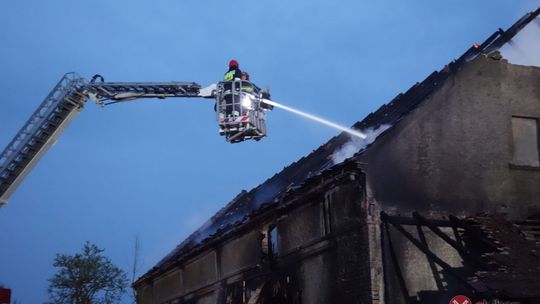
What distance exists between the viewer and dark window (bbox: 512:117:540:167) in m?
13.8

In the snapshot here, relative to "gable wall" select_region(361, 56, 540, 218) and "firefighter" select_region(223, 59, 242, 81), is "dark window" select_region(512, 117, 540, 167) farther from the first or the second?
"firefighter" select_region(223, 59, 242, 81)

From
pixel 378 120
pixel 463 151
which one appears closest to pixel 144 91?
pixel 378 120

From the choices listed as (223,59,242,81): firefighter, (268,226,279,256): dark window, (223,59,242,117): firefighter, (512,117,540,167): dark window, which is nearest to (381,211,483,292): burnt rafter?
(512,117,540,167): dark window

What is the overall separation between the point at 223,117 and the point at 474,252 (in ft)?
20.1

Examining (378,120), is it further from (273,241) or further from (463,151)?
(273,241)

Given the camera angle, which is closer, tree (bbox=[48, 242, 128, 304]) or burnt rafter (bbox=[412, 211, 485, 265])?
burnt rafter (bbox=[412, 211, 485, 265])

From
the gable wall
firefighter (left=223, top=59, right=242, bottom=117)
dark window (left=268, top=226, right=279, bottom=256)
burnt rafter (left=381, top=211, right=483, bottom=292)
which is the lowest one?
burnt rafter (left=381, top=211, right=483, bottom=292)

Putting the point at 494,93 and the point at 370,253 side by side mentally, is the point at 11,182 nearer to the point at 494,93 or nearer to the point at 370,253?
the point at 370,253

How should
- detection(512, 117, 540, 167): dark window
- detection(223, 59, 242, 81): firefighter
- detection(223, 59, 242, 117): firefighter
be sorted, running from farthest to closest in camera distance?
detection(223, 59, 242, 81): firefighter → detection(223, 59, 242, 117): firefighter → detection(512, 117, 540, 167): dark window

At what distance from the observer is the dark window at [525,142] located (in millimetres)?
13820

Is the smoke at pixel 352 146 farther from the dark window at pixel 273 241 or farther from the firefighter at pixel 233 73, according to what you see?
the firefighter at pixel 233 73

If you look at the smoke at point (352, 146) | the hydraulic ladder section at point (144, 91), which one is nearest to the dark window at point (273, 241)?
the smoke at point (352, 146)

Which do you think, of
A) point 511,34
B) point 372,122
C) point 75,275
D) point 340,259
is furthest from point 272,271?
point 75,275

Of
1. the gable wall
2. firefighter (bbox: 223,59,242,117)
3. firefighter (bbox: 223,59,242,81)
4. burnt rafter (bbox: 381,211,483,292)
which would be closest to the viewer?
burnt rafter (bbox: 381,211,483,292)
